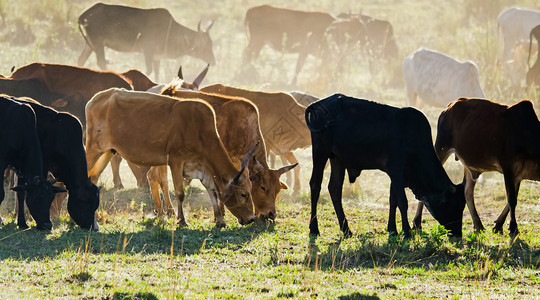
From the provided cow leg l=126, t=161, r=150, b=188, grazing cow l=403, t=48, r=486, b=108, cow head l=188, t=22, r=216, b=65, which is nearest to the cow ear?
cow leg l=126, t=161, r=150, b=188

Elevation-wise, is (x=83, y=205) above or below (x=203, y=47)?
below

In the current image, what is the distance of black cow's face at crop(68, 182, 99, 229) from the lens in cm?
935

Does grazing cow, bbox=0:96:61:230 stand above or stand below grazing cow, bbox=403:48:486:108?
below

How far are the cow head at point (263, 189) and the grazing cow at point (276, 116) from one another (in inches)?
106

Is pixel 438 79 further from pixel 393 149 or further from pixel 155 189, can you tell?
pixel 393 149

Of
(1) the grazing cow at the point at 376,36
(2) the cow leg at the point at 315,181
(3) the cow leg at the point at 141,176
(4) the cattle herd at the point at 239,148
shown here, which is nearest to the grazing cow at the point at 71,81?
(4) the cattle herd at the point at 239,148

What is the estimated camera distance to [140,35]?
2291 centimetres

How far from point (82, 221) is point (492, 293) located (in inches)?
181

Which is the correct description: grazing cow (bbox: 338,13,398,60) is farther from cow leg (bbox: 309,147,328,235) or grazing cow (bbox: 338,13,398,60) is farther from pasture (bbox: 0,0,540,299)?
cow leg (bbox: 309,147,328,235)

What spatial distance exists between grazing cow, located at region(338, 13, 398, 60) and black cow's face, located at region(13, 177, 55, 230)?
1755cm

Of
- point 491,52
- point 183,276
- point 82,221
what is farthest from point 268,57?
point 183,276

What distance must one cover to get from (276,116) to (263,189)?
2890 millimetres

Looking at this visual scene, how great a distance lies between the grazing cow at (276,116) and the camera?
1293 cm

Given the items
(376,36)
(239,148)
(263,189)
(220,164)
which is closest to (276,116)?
(239,148)
